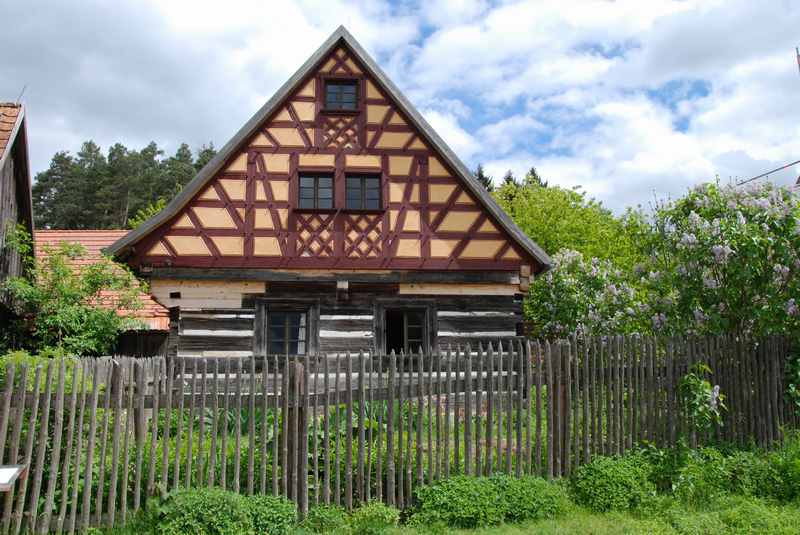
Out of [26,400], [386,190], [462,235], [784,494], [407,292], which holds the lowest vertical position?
[784,494]

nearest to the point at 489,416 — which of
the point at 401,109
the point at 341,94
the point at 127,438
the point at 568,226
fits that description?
the point at 127,438

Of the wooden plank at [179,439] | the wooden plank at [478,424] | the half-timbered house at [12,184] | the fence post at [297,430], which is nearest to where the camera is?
the wooden plank at [179,439]

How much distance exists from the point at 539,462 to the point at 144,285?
355 inches

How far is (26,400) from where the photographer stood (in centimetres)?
602

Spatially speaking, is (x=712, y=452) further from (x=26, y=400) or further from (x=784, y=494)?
(x=26, y=400)

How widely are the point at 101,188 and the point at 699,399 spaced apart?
157 ft

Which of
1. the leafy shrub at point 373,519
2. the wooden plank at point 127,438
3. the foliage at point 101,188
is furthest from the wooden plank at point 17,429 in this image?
the foliage at point 101,188

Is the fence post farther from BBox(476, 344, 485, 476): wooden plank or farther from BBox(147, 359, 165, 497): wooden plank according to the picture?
BBox(476, 344, 485, 476): wooden plank

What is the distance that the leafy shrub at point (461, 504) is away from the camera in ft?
21.7

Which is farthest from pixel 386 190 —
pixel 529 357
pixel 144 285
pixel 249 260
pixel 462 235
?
pixel 529 357

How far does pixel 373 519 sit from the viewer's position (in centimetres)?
655

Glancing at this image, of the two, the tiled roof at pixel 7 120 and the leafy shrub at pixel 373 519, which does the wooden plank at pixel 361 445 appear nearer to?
the leafy shrub at pixel 373 519

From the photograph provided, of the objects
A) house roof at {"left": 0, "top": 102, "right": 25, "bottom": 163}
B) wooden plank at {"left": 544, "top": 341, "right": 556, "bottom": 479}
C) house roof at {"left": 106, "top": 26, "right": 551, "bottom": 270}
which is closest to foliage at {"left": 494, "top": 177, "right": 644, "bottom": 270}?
house roof at {"left": 106, "top": 26, "right": 551, "bottom": 270}

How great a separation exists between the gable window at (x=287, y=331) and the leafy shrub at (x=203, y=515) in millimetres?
7031
